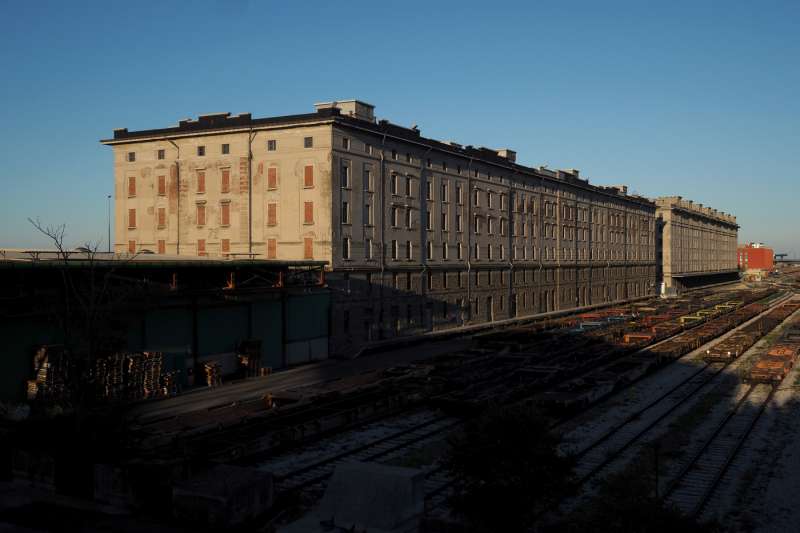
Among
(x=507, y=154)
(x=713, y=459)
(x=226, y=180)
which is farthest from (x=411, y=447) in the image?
(x=507, y=154)

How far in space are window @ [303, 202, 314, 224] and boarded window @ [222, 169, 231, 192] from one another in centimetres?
677

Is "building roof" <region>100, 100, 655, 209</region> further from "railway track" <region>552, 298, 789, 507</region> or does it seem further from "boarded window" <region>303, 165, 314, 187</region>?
"railway track" <region>552, 298, 789, 507</region>

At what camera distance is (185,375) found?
34.8 metres

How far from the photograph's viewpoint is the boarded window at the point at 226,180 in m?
50.7

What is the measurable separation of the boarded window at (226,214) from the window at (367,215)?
9.80 meters

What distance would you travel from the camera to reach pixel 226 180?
50844 mm

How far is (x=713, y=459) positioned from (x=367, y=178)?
33.3 meters

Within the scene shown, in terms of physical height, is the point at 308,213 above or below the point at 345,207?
below

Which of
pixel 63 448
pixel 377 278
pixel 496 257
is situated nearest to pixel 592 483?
pixel 63 448

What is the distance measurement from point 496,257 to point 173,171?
31.2m

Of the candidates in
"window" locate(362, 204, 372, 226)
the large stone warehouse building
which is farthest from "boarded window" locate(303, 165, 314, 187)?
"window" locate(362, 204, 372, 226)

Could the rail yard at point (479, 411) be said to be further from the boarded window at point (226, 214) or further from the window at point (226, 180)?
the window at point (226, 180)

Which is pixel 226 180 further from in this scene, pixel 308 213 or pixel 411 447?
pixel 411 447

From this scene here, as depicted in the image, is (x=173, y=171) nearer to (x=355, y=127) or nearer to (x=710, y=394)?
(x=355, y=127)
